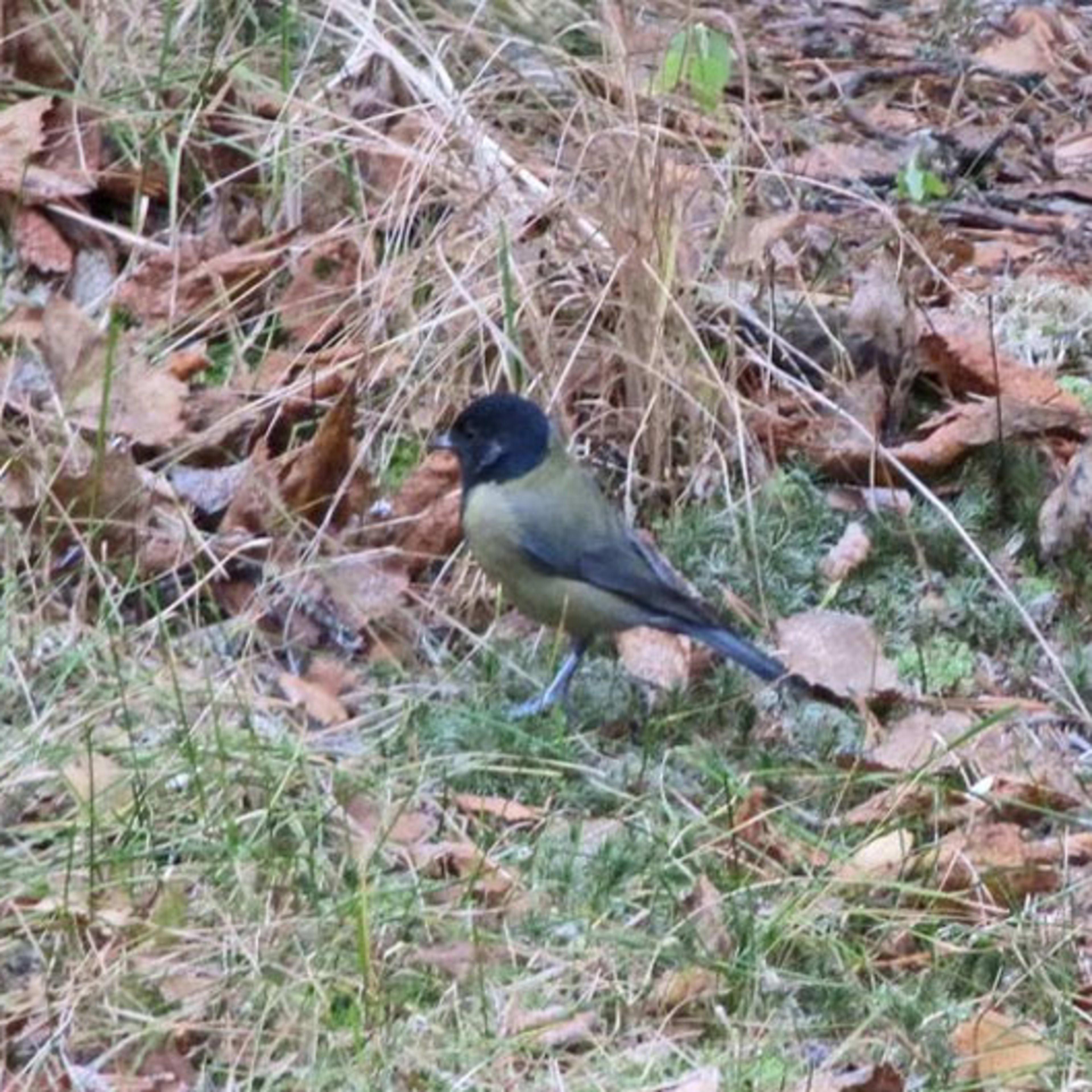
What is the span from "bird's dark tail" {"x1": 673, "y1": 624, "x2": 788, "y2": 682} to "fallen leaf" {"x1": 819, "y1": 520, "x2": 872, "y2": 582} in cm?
46

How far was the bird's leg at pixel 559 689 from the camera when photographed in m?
4.87

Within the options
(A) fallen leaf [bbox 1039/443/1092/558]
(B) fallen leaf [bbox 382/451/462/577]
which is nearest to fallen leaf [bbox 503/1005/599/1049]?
(B) fallen leaf [bbox 382/451/462/577]

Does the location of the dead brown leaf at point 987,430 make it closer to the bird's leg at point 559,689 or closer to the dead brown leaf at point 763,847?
the bird's leg at point 559,689

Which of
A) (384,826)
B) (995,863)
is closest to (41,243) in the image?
(384,826)

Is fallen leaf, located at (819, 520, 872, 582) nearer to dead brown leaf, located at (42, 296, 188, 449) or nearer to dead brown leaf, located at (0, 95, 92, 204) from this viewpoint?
dead brown leaf, located at (42, 296, 188, 449)

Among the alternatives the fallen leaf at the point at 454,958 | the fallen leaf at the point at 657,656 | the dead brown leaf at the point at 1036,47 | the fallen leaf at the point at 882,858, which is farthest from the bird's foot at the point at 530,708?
the dead brown leaf at the point at 1036,47

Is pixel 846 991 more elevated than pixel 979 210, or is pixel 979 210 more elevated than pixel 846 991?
pixel 846 991

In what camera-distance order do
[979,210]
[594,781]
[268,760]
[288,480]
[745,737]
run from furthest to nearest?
[979,210]
[288,480]
[745,737]
[594,781]
[268,760]

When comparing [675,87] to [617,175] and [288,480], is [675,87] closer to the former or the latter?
[617,175]

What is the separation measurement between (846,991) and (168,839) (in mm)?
1008

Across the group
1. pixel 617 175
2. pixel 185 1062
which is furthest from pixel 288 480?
pixel 185 1062

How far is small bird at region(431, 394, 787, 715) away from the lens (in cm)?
502

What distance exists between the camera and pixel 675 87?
20.3 feet

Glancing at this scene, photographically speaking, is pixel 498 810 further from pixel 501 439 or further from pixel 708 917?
pixel 501 439
